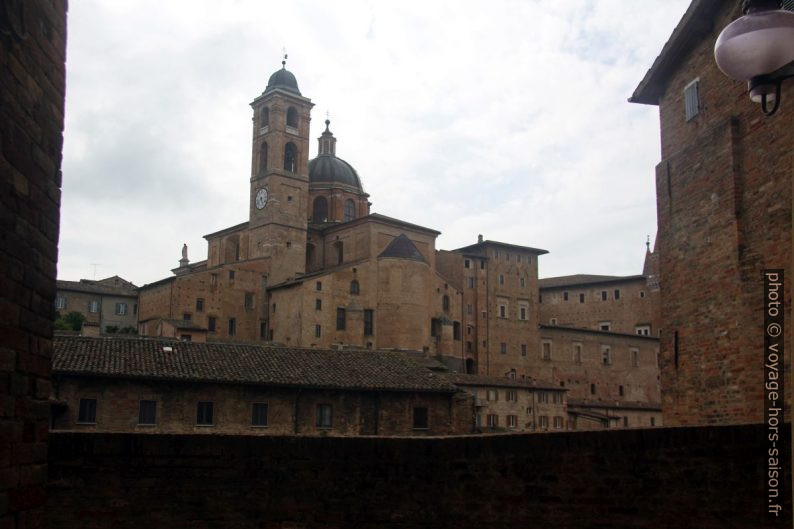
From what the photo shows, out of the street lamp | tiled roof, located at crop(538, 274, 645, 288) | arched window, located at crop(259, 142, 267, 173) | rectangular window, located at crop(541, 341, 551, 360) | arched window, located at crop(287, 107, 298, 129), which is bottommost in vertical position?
the street lamp

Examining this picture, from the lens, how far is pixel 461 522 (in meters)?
11.1

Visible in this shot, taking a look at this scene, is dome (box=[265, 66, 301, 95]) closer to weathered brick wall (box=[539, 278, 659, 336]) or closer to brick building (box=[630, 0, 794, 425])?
weathered brick wall (box=[539, 278, 659, 336])

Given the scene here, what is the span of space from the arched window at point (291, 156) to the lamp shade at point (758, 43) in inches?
2482

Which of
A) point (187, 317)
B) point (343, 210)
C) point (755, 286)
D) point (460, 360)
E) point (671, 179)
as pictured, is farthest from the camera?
point (343, 210)

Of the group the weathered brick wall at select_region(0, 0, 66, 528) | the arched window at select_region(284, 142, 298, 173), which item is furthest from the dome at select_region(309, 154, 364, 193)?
the weathered brick wall at select_region(0, 0, 66, 528)

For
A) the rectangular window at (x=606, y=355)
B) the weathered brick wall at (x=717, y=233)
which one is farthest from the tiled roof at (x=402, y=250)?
the weathered brick wall at (x=717, y=233)

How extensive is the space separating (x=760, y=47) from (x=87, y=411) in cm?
2503

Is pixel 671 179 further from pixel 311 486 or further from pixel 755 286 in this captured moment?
pixel 311 486

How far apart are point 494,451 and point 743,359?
4.79 m

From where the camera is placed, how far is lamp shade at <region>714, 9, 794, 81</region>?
14.9 feet

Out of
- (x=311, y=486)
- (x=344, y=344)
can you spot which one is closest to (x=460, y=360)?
(x=344, y=344)

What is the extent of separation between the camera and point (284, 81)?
222ft

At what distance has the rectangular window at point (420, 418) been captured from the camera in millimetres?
29906

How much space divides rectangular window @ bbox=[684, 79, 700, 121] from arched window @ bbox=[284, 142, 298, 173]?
52.9 m
